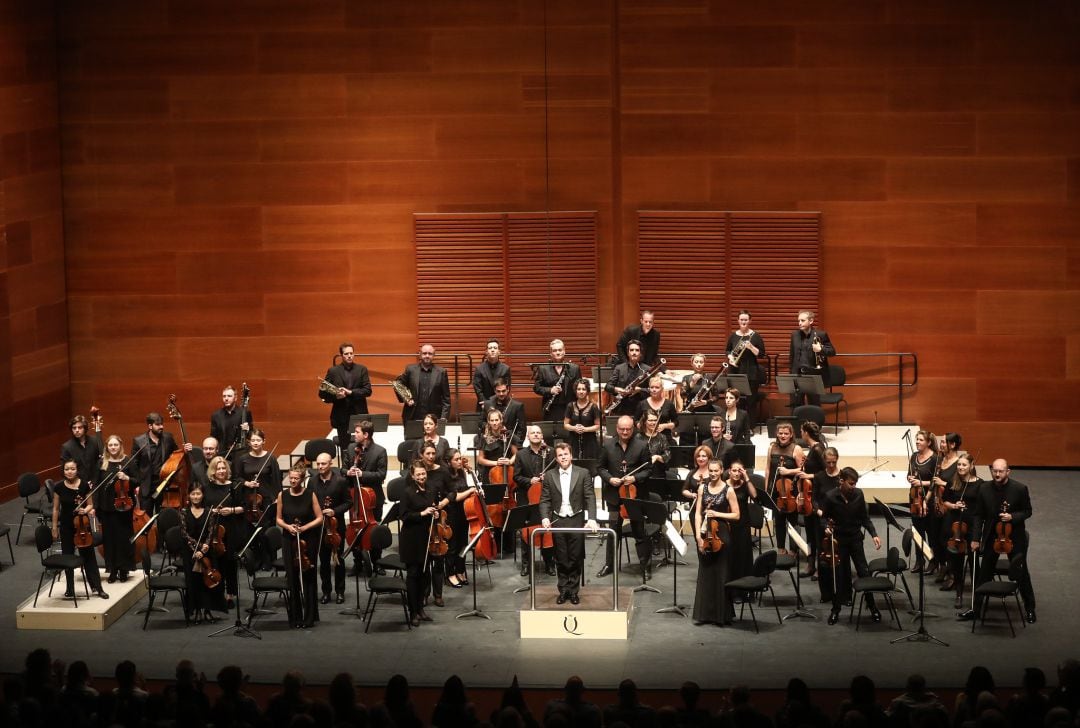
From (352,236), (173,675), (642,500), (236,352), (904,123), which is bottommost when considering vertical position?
A: (173,675)

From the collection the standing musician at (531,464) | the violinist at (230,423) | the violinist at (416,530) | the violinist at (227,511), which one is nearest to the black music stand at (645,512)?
the standing musician at (531,464)

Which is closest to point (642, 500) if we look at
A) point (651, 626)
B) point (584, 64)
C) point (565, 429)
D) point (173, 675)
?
point (651, 626)

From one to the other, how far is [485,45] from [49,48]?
4.63m

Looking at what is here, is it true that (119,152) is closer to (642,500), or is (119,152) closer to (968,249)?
(642,500)

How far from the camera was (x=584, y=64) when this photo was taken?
16.9 meters

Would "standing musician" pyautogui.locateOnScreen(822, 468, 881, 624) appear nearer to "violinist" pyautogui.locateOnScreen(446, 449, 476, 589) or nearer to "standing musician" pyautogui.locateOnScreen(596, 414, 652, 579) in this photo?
"standing musician" pyautogui.locateOnScreen(596, 414, 652, 579)

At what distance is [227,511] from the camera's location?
12805 mm

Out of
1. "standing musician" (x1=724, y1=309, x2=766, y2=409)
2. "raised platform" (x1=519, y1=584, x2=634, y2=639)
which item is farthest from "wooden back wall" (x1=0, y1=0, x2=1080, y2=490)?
"raised platform" (x1=519, y1=584, x2=634, y2=639)

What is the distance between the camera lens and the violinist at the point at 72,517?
1305 centimetres

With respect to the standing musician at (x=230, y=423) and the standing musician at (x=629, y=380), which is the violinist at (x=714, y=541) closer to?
the standing musician at (x=629, y=380)

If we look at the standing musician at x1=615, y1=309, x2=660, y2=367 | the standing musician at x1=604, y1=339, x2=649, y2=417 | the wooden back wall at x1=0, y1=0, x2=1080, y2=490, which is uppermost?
the wooden back wall at x1=0, y1=0, x2=1080, y2=490

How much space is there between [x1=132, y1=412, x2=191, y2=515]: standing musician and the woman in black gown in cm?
471

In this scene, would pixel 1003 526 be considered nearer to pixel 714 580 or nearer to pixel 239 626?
pixel 714 580

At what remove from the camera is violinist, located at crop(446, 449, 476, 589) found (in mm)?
13078
